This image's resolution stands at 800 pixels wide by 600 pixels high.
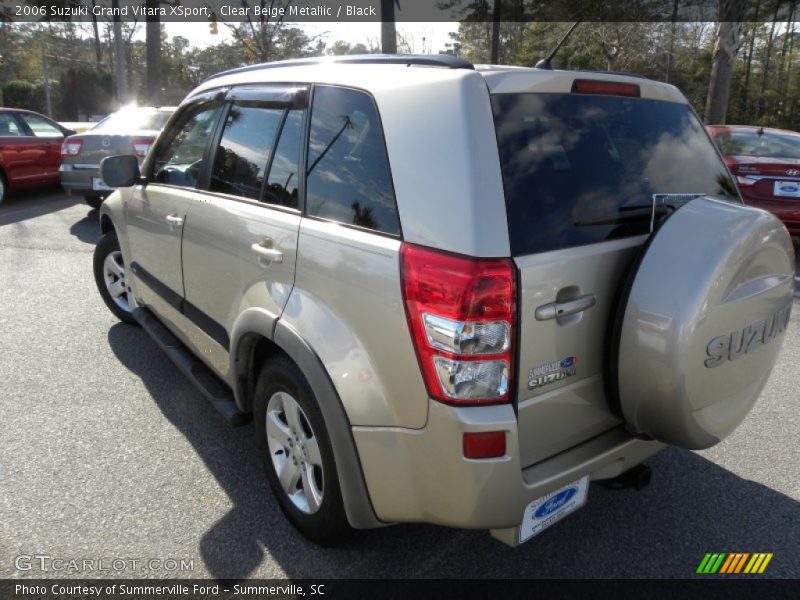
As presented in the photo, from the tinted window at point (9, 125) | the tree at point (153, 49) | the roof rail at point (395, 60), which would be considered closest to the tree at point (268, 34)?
the tree at point (153, 49)

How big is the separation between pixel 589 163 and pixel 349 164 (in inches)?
33.0

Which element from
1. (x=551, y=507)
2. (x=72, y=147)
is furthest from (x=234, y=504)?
(x=72, y=147)

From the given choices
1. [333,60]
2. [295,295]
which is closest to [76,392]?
[295,295]

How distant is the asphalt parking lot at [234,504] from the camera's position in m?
2.37

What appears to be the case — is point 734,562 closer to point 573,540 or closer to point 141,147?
point 573,540

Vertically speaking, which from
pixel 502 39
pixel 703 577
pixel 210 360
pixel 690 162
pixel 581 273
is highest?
pixel 502 39

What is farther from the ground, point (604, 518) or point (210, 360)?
point (210, 360)

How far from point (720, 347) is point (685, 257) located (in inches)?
13.1

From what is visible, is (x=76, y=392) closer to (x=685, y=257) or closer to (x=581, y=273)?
(x=581, y=273)

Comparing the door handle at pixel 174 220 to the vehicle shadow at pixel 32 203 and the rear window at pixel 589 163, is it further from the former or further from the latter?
the vehicle shadow at pixel 32 203

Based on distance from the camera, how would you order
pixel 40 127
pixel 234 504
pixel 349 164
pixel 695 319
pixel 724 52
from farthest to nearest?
pixel 724 52 < pixel 40 127 < pixel 234 504 < pixel 349 164 < pixel 695 319

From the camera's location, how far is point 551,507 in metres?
2.00

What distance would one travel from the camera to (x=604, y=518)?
262 centimetres

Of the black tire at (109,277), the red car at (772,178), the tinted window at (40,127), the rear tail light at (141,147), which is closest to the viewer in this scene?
the black tire at (109,277)
